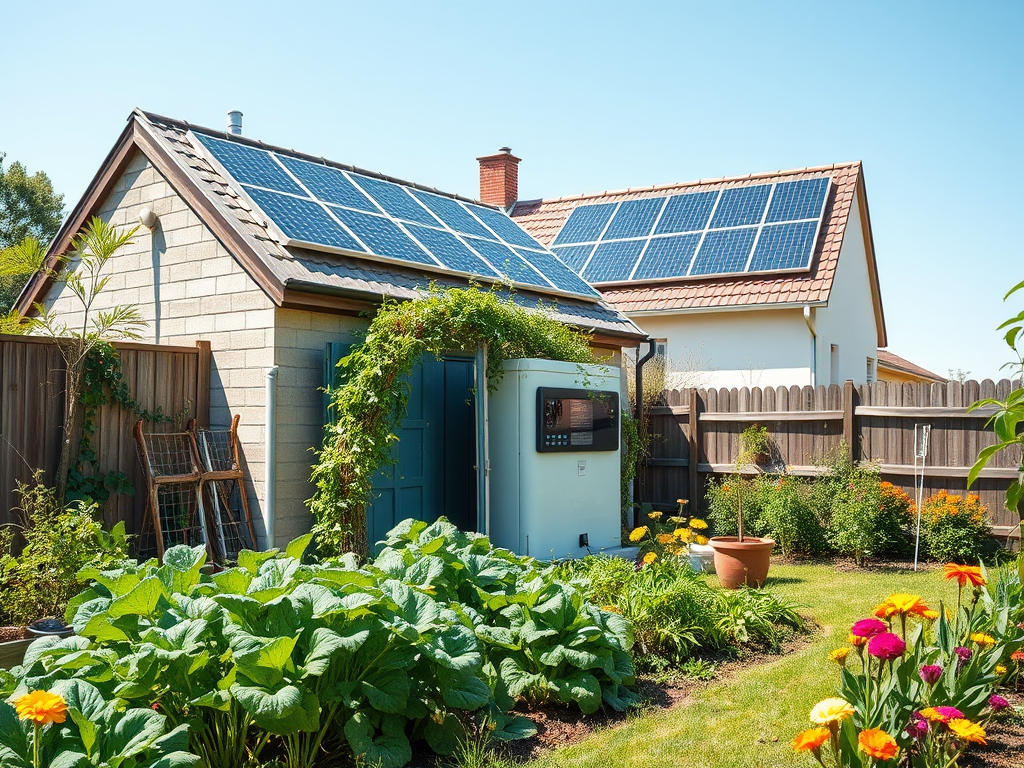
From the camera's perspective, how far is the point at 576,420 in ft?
31.3

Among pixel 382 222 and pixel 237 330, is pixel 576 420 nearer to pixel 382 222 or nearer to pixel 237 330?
pixel 382 222

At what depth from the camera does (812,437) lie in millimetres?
11844

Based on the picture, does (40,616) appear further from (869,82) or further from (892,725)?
(869,82)

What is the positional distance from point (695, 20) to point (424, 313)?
16.2 feet

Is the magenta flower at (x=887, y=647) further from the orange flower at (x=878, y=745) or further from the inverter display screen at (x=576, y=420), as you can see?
the inverter display screen at (x=576, y=420)

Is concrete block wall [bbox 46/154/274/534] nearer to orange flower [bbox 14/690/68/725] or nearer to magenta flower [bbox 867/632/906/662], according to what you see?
orange flower [bbox 14/690/68/725]

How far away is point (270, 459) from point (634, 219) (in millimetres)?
11263

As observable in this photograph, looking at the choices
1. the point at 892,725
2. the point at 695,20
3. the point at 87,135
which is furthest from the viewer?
the point at 87,135

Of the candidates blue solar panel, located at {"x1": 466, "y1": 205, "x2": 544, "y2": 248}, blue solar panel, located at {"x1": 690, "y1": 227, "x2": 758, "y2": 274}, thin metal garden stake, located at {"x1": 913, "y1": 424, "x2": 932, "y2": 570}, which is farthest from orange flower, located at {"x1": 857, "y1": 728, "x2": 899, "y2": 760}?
blue solar panel, located at {"x1": 690, "y1": 227, "x2": 758, "y2": 274}

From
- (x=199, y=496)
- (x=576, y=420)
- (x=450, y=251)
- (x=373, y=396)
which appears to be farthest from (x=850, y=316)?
(x=199, y=496)

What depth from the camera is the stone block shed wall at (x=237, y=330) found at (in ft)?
26.4

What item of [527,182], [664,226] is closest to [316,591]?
[664,226]

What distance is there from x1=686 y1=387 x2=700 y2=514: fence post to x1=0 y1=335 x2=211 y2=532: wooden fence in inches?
270

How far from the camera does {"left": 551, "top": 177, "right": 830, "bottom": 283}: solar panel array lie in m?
15.0
